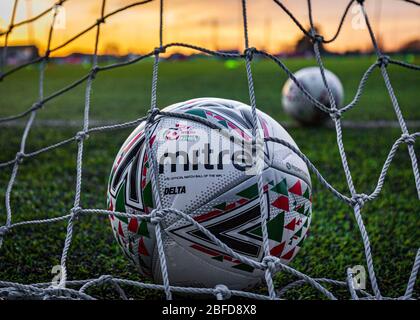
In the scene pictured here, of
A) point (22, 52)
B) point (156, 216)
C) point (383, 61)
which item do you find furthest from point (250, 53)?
point (22, 52)

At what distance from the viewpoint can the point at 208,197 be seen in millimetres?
1673

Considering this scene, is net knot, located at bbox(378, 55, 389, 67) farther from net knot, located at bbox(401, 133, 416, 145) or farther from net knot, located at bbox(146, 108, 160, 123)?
net knot, located at bbox(146, 108, 160, 123)

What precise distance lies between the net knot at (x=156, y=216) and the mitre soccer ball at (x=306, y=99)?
4.11 metres

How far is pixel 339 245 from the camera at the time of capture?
2520 mm

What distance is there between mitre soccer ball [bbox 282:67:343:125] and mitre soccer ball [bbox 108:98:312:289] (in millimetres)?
3813

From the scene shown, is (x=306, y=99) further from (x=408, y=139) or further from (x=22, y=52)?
(x=22, y=52)

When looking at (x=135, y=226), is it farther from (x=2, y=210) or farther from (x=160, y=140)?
(x=2, y=210)

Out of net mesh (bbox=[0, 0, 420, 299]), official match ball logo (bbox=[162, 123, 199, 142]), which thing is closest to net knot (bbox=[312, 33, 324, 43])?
net mesh (bbox=[0, 0, 420, 299])

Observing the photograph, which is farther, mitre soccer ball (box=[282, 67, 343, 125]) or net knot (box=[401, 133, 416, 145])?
mitre soccer ball (box=[282, 67, 343, 125])

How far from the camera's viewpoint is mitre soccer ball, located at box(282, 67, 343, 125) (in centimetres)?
552

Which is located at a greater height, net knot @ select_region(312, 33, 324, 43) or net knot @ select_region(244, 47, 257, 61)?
net knot @ select_region(312, 33, 324, 43)

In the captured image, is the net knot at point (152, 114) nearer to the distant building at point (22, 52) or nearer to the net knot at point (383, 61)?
the net knot at point (383, 61)

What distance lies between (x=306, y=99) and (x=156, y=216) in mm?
4208

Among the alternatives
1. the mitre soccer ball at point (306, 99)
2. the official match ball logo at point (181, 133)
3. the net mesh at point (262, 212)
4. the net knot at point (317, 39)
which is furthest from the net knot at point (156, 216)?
the mitre soccer ball at point (306, 99)
